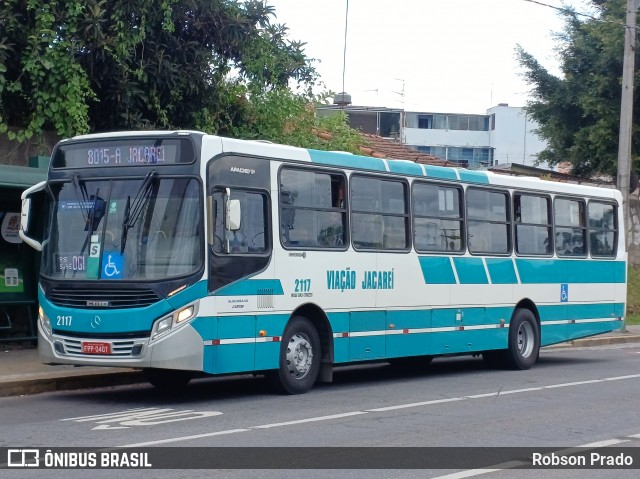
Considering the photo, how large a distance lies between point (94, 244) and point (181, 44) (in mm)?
7154

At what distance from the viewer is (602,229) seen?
2050cm

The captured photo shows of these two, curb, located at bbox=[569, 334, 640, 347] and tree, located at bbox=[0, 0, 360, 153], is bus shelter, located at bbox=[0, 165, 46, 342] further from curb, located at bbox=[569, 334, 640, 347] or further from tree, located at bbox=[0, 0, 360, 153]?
curb, located at bbox=[569, 334, 640, 347]

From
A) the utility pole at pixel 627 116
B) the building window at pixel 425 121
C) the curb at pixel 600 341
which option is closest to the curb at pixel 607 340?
the curb at pixel 600 341

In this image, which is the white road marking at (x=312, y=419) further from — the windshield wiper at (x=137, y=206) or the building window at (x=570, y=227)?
the building window at (x=570, y=227)

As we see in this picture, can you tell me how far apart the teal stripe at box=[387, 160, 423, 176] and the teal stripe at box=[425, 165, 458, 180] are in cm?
27

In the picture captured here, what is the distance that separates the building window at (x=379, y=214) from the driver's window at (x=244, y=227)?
188cm

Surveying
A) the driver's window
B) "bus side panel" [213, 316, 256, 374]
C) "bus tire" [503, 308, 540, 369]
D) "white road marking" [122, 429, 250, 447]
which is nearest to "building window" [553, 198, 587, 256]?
"bus tire" [503, 308, 540, 369]

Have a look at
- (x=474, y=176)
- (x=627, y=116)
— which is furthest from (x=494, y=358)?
(x=627, y=116)

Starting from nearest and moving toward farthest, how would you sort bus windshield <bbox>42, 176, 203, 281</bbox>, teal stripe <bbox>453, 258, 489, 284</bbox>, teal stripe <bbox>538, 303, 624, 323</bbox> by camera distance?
bus windshield <bbox>42, 176, 203, 281</bbox>
teal stripe <bbox>453, 258, 489, 284</bbox>
teal stripe <bbox>538, 303, 624, 323</bbox>

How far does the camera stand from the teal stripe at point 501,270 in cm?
1748

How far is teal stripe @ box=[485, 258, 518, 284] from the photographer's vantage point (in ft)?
57.4

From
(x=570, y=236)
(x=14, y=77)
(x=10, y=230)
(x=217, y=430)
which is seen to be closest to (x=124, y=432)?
(x=217, y=430)

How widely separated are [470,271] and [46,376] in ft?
22.2

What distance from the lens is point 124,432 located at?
10414 mm
